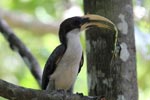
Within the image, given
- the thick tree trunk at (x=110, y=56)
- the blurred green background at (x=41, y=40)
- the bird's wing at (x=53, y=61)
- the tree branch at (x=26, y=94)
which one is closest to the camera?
the tree branch at (x=26, y=94)


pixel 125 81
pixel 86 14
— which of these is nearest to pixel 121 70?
pixel 125 81

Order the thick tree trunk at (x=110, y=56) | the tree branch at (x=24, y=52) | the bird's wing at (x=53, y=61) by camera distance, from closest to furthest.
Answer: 1. the thick tree trunk at (x=110, y=56)
2. the bird's wing at (x=53, y=61)
3. the tree branch at (x=24, y=52)

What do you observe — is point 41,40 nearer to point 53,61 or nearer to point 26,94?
point 53,61

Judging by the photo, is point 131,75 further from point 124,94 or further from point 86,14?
point 86,14

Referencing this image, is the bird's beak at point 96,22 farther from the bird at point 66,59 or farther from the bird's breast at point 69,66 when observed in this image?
the bird's breast at point 69,66

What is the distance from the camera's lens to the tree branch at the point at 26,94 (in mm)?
2656

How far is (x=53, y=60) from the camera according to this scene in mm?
3391

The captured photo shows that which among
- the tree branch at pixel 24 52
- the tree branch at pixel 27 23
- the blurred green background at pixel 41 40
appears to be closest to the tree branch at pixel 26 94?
the tree branch at pixel 24 52

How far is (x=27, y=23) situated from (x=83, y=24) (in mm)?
2926

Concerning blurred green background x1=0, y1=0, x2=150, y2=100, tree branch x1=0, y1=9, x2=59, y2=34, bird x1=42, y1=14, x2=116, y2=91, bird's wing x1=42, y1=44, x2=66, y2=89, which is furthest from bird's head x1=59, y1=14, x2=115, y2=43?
tree branch x1=0, y1=9, x2=59, y2=34

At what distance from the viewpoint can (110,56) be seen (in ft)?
10.4

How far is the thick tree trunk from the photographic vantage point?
311 centimetres

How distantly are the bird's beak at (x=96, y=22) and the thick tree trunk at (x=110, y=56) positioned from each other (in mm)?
49

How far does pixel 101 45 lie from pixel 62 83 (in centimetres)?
45
